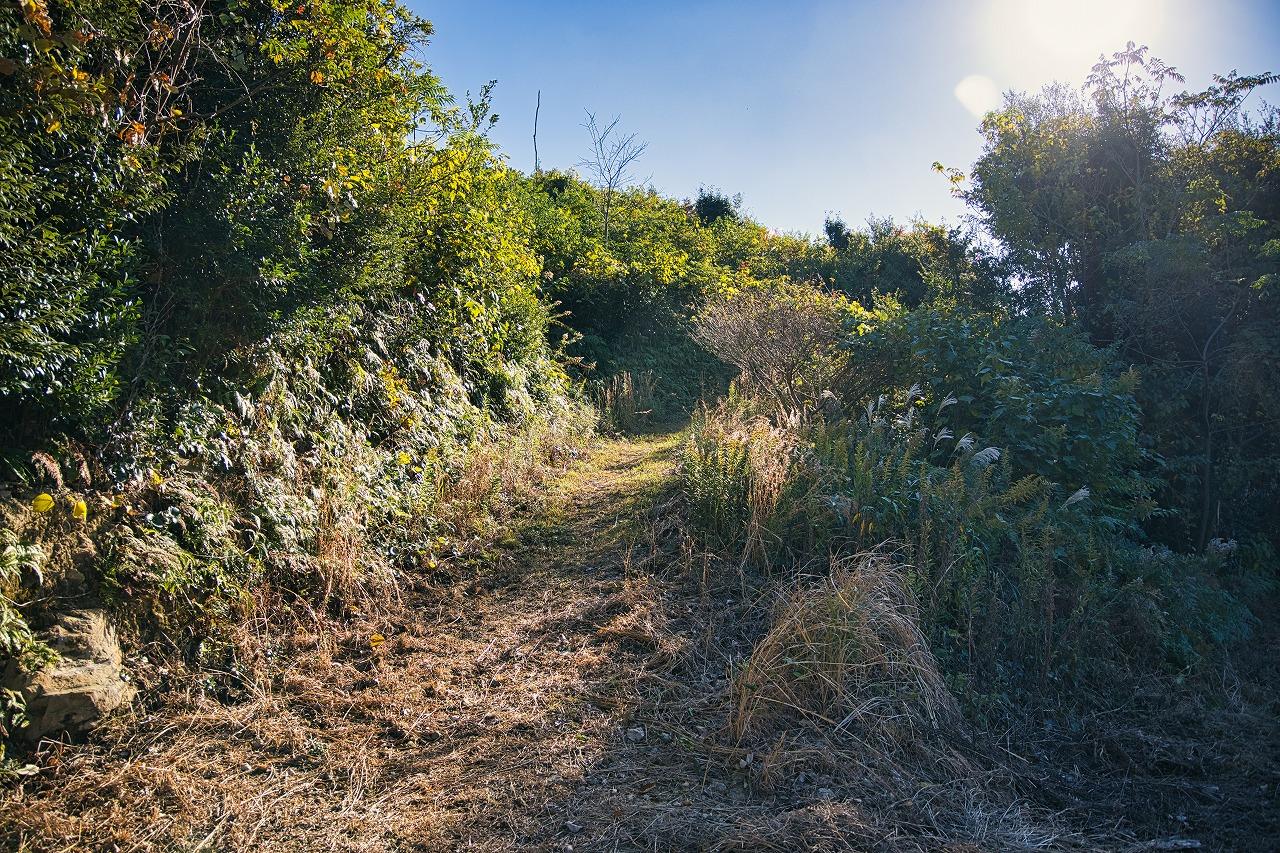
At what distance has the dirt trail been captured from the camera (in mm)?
2777

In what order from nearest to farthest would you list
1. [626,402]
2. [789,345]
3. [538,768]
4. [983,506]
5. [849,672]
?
[538,768]
[849,672]
[983,506]
[789,345]
[626,402]

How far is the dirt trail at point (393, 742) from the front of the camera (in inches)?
109

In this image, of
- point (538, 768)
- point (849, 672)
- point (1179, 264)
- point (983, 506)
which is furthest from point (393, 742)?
point (1179, 264)

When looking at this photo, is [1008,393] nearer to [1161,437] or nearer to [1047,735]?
[1047,735]

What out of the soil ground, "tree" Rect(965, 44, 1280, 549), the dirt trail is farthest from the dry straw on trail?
"tree" Rect(965, 44, 1280, 549)

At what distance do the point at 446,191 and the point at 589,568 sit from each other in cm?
351

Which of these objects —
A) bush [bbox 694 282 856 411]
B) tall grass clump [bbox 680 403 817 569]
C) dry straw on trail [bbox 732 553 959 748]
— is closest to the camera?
dry straw on trail [bbox 732 553 959 748]

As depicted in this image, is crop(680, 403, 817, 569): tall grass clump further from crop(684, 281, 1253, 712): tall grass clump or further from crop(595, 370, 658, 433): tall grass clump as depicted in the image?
crop(595, 370, 658, 433): tall grass clump

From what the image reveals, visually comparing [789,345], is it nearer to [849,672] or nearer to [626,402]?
[626,402]

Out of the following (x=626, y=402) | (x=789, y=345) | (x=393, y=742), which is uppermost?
(x=789, y=345)

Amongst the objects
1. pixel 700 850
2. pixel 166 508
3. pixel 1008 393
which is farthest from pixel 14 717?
pixel 1008 393

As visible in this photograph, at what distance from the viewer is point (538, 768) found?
3221mm

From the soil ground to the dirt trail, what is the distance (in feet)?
0.03

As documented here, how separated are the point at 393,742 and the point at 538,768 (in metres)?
0.77
